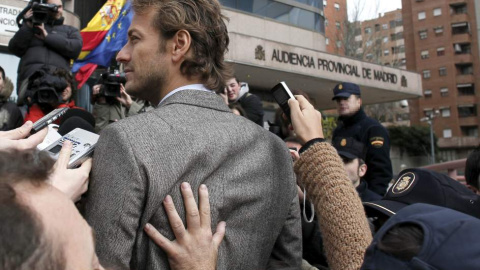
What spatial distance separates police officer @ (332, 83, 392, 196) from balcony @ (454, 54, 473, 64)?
2524 inches

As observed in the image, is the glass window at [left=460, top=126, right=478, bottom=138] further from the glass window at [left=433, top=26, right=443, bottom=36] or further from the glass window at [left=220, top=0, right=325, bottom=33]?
the glass window at [left=220, top=0, right=325, bottom=33]

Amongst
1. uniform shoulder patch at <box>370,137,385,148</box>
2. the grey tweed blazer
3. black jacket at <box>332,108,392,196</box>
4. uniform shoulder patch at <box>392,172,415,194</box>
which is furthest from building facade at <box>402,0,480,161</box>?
the grey tweed blazer

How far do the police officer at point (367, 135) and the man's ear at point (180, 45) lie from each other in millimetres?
3206

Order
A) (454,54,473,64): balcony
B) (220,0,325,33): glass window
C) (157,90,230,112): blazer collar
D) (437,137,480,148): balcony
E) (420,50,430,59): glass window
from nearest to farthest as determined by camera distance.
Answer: (157,90,230,112): blazer collar, (220,0,325,33): glass window, (437,137,480,148): balcony, (454,54,473,64): balcony, (420,50,430,59): glass window

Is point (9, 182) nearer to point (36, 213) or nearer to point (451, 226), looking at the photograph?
point (36, 213)

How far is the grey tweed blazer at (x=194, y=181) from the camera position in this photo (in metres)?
1.44

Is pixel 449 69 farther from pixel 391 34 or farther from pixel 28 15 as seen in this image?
pixel 28 15

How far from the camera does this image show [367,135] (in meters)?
5.04

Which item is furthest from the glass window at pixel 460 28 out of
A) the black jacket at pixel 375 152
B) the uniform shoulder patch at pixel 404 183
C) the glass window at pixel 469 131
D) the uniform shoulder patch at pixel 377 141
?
the uniform shoulder patch at pixel 404 183

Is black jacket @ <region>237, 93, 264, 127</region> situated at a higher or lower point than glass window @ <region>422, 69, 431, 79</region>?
lower

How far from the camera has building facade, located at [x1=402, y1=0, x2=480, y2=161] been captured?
62.7 m

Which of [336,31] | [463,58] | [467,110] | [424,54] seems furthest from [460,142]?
[336,31]

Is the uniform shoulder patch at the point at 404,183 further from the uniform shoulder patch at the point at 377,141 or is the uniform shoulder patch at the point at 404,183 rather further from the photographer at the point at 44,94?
the uniform shoulder patch at the point at 377,141

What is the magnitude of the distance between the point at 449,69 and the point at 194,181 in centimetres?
6842
